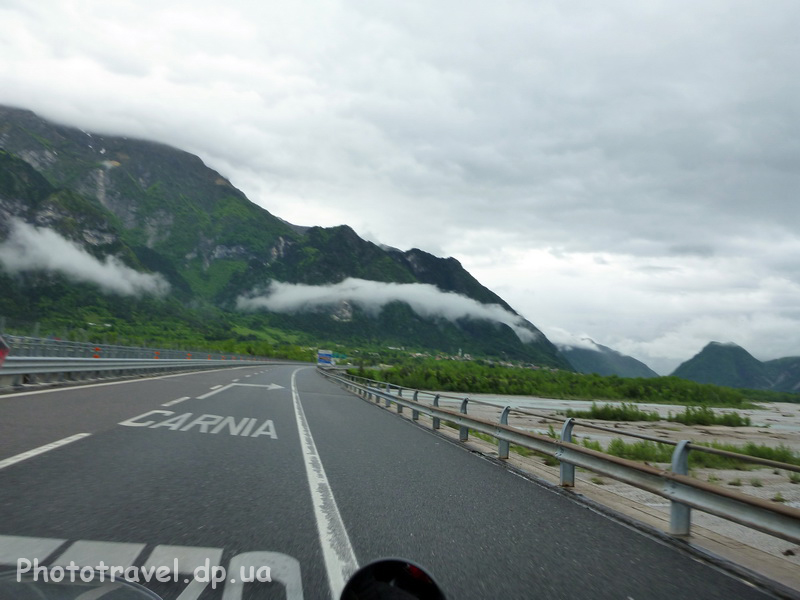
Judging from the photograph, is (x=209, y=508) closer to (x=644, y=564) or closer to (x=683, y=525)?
(x=644, y=564)

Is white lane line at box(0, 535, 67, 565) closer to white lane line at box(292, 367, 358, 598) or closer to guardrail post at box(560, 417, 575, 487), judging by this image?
white lane line at box(292, 367, 358, 598)

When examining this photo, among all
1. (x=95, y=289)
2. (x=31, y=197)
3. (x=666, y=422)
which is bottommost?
(x=666, y=422)

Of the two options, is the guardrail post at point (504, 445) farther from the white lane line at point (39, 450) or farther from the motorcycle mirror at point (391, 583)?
the motorcycle mirror at point (391, 583)

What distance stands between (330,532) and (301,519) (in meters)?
0.50

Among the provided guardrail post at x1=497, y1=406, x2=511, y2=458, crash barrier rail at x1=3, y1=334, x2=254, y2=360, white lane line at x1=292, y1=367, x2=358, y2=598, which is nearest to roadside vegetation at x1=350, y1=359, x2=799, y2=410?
crash barrier rail at x1=3, y1=334, x2=254, y2=360

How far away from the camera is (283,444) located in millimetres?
11109

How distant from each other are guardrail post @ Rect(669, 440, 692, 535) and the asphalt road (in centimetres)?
37

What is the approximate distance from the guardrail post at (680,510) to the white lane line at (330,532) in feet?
11.1

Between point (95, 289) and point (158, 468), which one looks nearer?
point (158, 468)

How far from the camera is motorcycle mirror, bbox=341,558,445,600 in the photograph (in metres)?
2.37

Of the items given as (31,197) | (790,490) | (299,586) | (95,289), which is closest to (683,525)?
(299,586)

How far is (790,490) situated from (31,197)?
209729mm

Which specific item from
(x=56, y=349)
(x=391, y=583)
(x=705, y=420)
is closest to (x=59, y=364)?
(x=56, y=349)

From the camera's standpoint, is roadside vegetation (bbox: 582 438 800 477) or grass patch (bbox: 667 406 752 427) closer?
roadside vegetation (bbox: 582 438 800 477)
